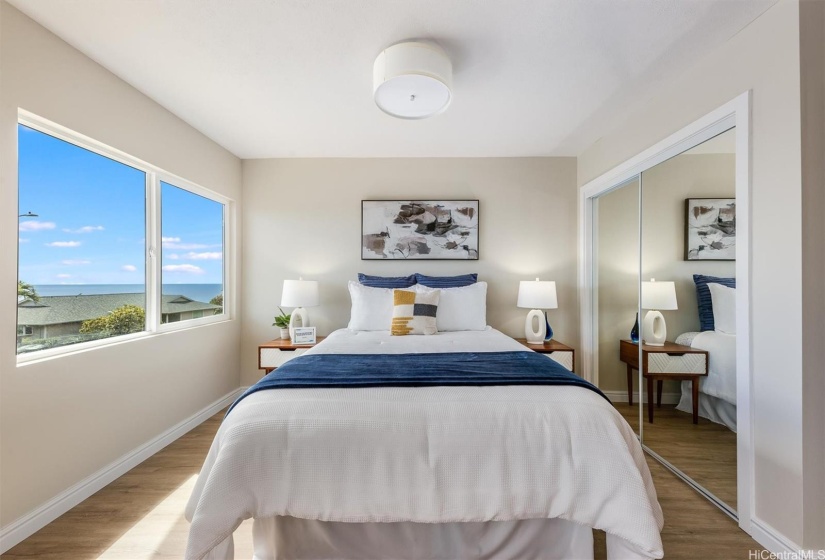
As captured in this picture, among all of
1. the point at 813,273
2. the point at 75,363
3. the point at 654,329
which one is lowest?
the point at 75,363

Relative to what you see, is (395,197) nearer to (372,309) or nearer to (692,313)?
(372,309)

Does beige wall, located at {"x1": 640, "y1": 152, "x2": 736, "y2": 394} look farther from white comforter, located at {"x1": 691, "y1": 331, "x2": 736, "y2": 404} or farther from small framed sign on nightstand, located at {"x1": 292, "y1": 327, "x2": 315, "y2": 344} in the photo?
small framed sign on nightstand, located at {"x1": 292, "y1": 327, "x2": 315, "y2": 344}

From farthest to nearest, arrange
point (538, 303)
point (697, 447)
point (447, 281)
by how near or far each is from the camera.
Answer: point (447, 281)
point (538, 303)
point (697, 447)

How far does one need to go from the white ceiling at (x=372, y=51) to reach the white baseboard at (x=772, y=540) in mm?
2389

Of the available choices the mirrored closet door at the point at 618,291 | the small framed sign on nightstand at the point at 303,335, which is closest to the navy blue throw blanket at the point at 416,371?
the mirrored closet door at the point at 618,291

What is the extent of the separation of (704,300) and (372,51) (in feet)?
7.59

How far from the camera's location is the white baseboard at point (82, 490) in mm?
1674

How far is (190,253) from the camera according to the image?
3.17 metres

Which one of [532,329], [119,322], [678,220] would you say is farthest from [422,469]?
[532,329]

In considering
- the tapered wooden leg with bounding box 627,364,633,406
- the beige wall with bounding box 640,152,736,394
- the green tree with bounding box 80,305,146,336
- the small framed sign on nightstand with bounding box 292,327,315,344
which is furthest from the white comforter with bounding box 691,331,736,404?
the green tree with bounding box 80,305,146,336

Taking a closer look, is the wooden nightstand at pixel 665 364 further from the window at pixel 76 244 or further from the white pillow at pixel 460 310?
the window at pixel 76 244

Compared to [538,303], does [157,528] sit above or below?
below

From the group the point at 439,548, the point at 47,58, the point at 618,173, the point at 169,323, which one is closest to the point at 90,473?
the point at 169,323

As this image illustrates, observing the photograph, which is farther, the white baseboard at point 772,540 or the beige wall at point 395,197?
the beige wall at point 395,197
